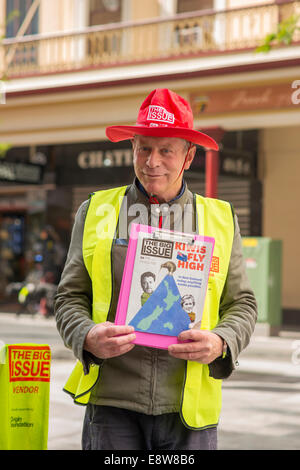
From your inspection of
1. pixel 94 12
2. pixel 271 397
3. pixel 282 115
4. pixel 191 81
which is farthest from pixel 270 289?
pixel 94 12

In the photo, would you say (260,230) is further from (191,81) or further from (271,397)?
(271,397)

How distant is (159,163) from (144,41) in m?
15.2

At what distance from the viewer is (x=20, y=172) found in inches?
826

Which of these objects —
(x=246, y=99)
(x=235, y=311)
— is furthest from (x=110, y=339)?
(x=246, y=99)

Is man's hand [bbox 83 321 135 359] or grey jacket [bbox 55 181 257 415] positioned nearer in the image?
man's hand [bbox 83 321 135 359]

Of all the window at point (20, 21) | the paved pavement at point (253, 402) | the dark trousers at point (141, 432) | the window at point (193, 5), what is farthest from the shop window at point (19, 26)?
the dark trousers at point (141, 432)

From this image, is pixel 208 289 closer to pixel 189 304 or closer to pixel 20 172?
pixel 189 304

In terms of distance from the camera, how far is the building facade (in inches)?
606

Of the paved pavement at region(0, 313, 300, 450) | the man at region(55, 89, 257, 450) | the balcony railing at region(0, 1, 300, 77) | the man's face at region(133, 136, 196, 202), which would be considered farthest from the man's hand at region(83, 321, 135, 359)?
the balcony railing at region(0, 1, 300, 77)

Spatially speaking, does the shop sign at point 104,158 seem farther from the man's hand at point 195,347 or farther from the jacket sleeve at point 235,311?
the man's hand at point 195,347

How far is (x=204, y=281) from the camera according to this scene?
2631mm

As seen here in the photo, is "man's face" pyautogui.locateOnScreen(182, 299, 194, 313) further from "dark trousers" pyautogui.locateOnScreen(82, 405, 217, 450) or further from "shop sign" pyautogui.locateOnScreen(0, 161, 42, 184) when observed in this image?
"shop sign" pyautogui.locateOnScreen(0, 161, 42, 184)

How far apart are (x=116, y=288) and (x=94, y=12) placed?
17176 mm

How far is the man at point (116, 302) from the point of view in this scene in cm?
272
